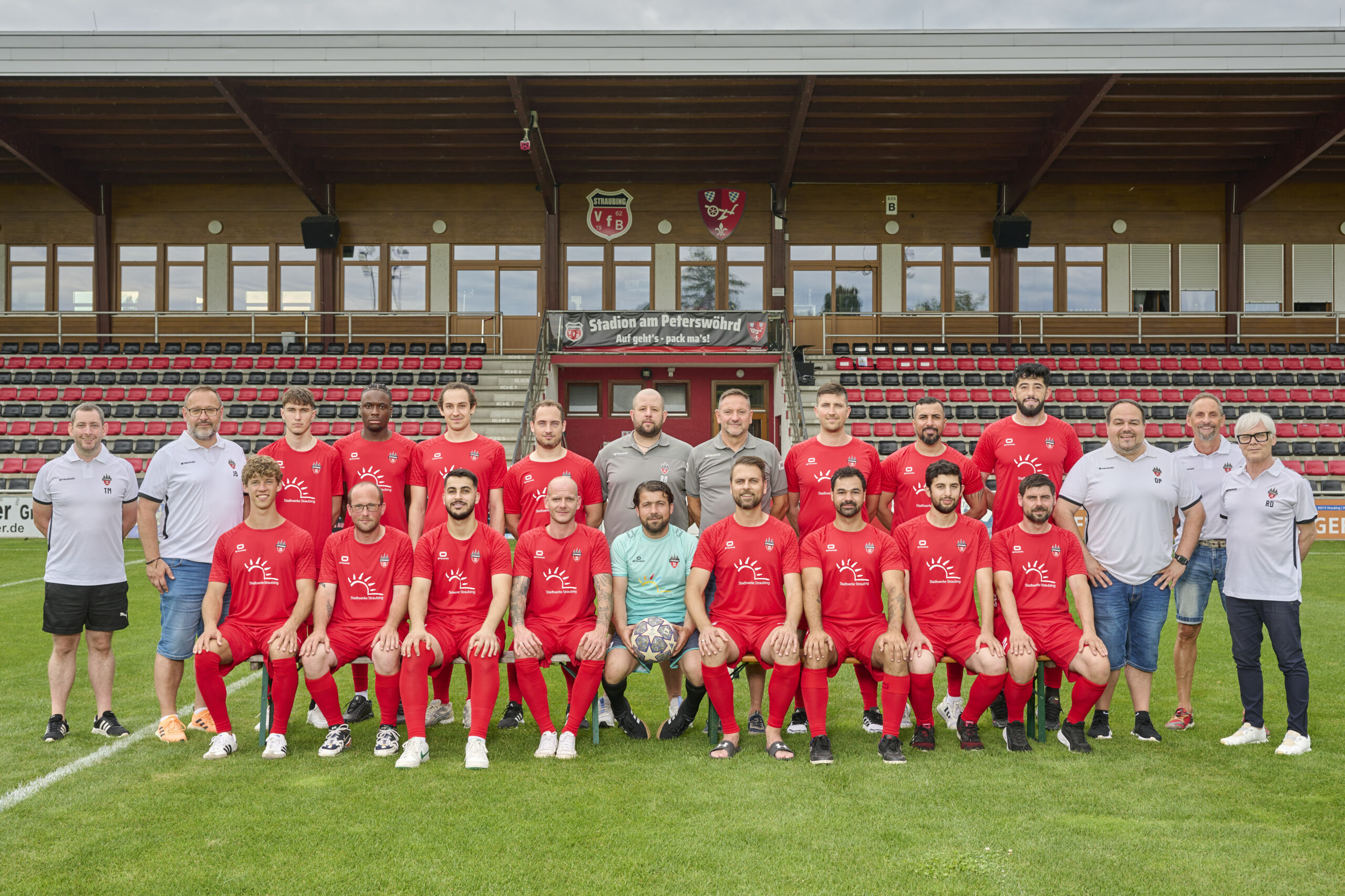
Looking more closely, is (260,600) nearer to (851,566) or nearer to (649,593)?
(649,593)

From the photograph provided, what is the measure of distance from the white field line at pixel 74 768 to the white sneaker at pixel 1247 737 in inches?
236

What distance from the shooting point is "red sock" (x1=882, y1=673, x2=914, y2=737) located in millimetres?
4906

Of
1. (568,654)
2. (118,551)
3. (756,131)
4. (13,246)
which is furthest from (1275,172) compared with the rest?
(13,246)

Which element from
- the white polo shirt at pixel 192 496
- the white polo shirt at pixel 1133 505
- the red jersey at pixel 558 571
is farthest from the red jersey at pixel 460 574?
the white polo shirt at pixel 1133 505

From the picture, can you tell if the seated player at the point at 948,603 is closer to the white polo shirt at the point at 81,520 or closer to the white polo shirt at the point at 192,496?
the white polo shirt at the point at 192,496

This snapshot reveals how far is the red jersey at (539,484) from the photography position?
19.1 ft

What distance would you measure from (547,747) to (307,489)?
223cm

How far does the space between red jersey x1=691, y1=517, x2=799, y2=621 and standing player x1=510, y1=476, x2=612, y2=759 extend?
22.5 inches

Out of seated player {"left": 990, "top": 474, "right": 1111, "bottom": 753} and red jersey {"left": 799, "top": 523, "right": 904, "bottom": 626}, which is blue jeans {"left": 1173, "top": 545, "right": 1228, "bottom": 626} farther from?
red jersey {"left": 799, "top": 523, "right": 904, "bottom": 626}

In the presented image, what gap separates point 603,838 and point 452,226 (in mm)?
19746

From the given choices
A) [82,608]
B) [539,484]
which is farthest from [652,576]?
[82,608]

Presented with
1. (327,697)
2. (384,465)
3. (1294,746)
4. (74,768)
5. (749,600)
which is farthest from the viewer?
(384,465)

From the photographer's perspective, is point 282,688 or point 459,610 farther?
point 459,610

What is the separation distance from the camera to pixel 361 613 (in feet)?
17.1
